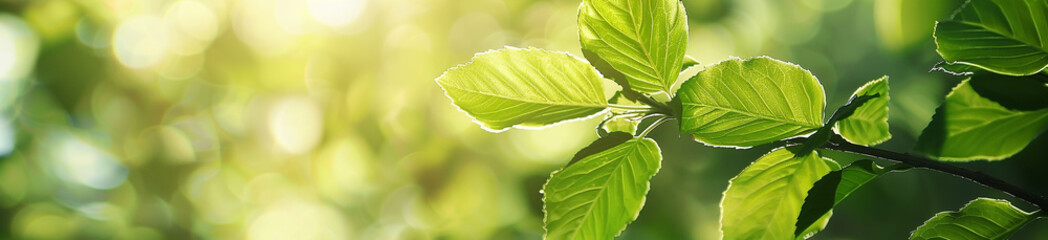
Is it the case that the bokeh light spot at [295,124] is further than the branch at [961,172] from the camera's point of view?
Yes

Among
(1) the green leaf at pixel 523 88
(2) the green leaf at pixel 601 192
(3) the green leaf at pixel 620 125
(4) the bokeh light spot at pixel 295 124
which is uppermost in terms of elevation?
(4) the bokeh light spot at pixel 295 124

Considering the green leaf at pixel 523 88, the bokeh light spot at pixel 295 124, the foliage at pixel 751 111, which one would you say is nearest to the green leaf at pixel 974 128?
the foliage at pixel 751 111

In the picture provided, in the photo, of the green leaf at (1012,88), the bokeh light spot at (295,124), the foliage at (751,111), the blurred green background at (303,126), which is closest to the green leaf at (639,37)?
the foliage at (751,111)

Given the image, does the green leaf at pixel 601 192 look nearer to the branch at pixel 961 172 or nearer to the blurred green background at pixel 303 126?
the branch at pixel 961 172

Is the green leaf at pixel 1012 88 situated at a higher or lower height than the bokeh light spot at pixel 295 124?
lower

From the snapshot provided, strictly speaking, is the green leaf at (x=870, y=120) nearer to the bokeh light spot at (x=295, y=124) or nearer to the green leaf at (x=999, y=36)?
the green leaf at (x=999, y=36)

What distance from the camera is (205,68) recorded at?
3.45 meters

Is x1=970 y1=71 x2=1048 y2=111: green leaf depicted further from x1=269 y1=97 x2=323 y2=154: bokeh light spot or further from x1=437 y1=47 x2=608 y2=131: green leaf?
x1=269 y1=97 x2=323 y2=154: bokeh light spot

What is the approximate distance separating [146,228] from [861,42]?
11.8 feet

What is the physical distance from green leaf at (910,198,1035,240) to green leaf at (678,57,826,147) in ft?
0.24

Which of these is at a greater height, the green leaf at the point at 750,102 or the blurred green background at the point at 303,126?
the blurred green background at the point at 303,126

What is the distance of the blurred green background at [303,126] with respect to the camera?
112 inches

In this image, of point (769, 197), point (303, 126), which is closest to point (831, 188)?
point (769, 197)

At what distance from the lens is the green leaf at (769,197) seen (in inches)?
9.7
